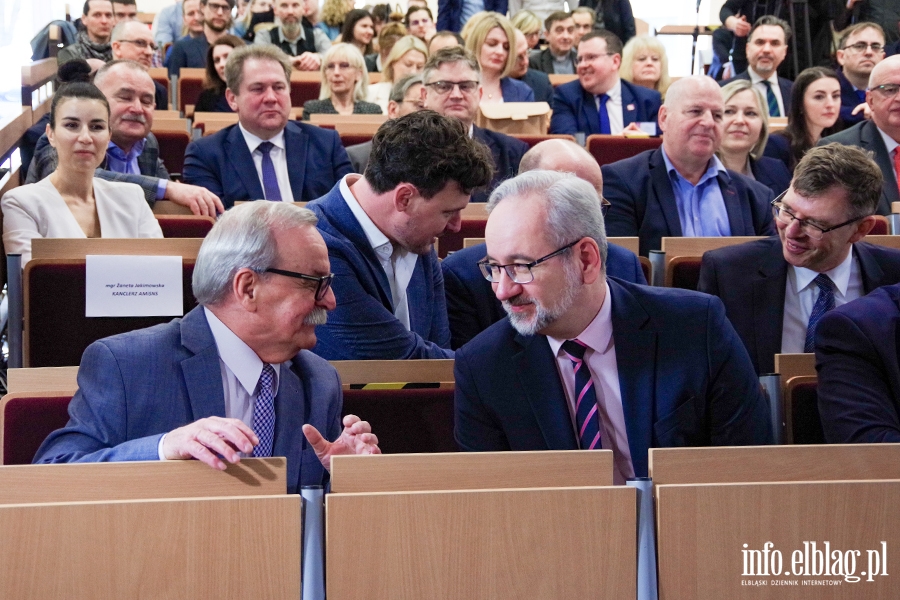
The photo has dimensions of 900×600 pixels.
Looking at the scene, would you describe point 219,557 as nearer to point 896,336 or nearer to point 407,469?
point 407,469

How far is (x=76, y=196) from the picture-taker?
10.8ft

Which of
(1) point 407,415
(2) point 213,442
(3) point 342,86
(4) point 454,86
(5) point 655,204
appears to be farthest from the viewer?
(3) point 342,86

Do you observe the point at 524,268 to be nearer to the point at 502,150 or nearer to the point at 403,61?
the point at 502,150

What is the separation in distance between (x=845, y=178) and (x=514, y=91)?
335 cm

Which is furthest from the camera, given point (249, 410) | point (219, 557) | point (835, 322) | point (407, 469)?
point (835, 322)

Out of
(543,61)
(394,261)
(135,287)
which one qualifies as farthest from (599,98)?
(135,287)

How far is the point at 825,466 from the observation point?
62.6 inches

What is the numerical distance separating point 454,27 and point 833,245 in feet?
19.2

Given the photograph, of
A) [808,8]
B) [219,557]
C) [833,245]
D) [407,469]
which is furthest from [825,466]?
[808,8]

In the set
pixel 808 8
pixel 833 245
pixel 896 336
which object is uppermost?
pixel 808 8

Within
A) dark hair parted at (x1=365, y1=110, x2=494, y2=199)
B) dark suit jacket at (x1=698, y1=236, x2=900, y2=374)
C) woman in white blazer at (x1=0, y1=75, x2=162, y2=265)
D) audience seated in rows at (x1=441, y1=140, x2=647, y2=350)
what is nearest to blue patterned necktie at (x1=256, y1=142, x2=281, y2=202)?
woman in white blazer at (x1=0, y1=75, x2=162, y2=265)

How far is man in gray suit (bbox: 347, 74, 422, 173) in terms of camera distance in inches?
173

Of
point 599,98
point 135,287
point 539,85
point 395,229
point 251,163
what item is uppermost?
point 539,85

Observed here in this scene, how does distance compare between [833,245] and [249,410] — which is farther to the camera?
[833,245]
